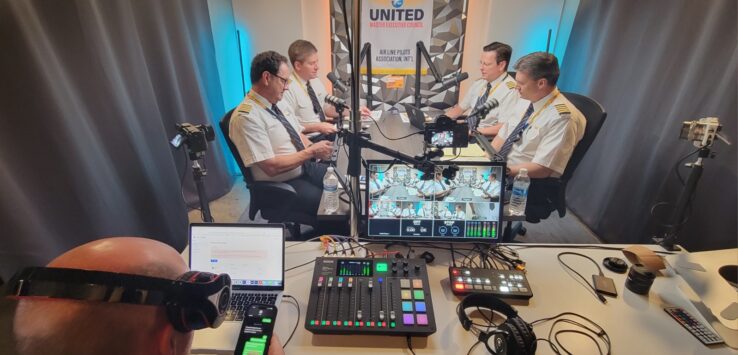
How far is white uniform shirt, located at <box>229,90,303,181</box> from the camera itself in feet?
6.57

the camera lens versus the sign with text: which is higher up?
the sign with text

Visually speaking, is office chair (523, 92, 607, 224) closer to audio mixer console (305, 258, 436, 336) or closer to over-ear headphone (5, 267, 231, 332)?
audio mixer console (305, 258, 436, 336)

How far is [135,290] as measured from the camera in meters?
0.51

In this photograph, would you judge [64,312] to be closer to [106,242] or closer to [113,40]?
[106,242]

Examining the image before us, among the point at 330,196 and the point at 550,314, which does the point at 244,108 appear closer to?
the point at 330,196

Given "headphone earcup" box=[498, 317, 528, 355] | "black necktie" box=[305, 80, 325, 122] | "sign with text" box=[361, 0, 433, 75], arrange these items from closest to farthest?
"headphone earcup" box=[498, 317, 528, 355] → "black necktie" box=[305, 80, 325, 122] → "sign with text" box=[361, 0, 433, 75]

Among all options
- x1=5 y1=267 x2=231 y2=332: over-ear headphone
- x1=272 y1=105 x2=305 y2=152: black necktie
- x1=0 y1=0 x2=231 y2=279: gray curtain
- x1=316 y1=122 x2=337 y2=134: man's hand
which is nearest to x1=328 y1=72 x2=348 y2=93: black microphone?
x1=316 y1=122 x2=337 y2=134: man's hand

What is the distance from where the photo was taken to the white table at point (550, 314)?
101 cm

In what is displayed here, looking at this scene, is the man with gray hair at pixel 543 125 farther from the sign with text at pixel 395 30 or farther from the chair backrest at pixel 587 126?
the sign with text at pixel 395 30

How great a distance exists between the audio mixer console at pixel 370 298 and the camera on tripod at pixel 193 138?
85 cm

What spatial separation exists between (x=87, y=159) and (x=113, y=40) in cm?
75

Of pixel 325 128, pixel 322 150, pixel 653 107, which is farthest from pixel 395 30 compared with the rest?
pixel 653 107

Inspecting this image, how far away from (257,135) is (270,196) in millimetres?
361

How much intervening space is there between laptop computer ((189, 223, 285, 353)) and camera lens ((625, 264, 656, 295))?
3.93 ft
